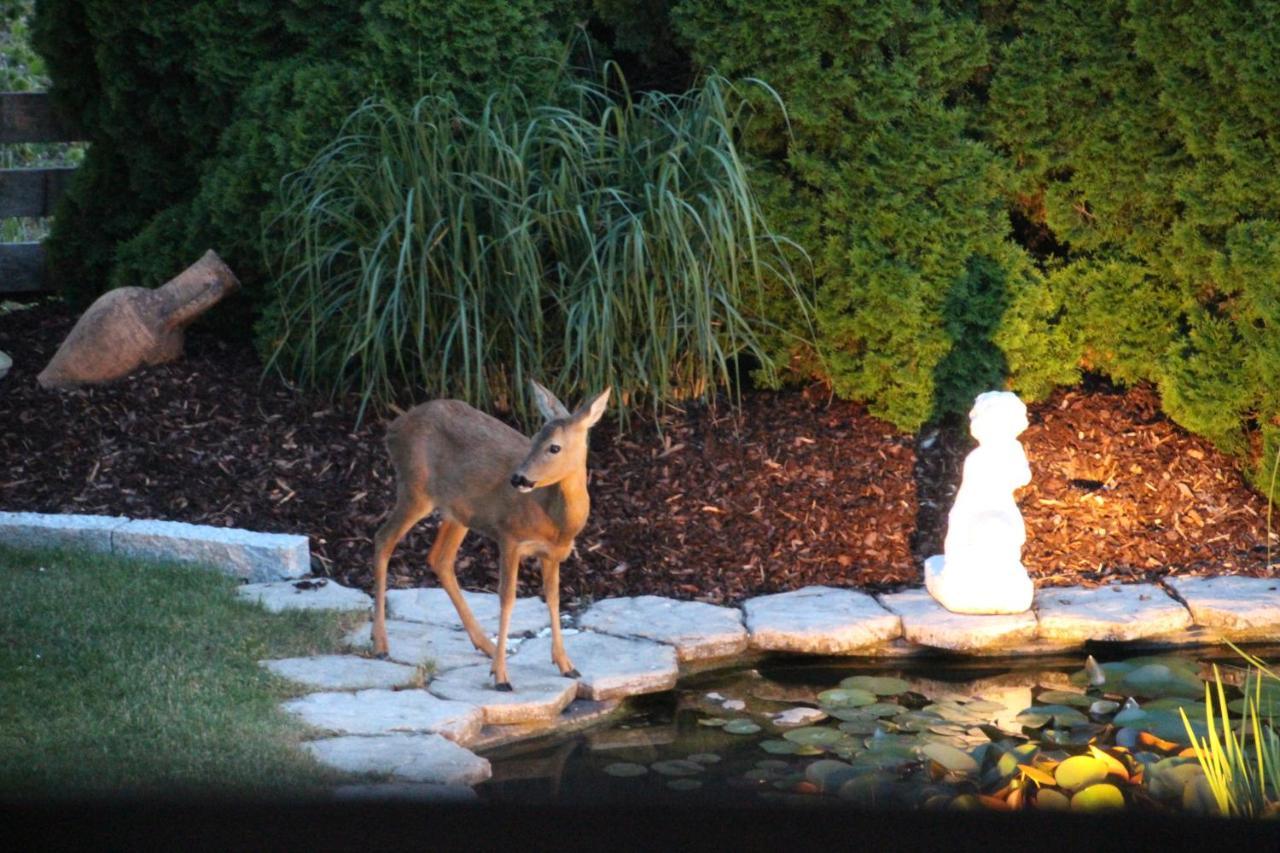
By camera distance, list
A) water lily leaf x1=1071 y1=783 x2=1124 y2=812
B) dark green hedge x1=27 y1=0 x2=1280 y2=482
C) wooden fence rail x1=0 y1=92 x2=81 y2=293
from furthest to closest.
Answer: wooden fence rail x1=0 y1=92 x2=81 y2=293 → dark green hedge x1=27 y1=0 x2=1280 y2=482 → water lily leaf x1=1071 y1=783 x2=1124 y2=812

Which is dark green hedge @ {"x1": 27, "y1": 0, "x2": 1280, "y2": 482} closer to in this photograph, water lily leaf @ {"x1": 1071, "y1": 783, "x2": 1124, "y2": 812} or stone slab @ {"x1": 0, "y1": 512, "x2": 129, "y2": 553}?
stone slab @ {"x1": 0, "y1": 512, "x2": 129, "y2": 553}

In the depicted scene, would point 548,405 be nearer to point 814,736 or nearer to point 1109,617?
point 814,736

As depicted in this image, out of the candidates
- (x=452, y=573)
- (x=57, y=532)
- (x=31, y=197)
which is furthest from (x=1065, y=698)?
(x=31, y=197)

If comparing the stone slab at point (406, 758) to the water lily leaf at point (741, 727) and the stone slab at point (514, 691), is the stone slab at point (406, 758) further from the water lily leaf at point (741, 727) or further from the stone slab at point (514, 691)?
the water lily leaf at point (741, 727)

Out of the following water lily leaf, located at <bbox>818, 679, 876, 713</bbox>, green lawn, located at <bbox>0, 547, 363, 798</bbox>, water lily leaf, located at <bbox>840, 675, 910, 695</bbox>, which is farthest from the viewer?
water lily leaf, located at <bbox>840, 675, 910, 695</bbox>

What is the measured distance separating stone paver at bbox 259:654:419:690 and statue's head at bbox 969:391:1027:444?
2.26m

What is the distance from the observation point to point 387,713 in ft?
14.0

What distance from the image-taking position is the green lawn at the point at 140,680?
3.71 metres

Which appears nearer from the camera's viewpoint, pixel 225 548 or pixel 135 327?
pixel 225 548

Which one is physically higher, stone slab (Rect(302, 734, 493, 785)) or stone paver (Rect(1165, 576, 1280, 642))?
stone paver (Rect(1165, 576, 1280, 642))

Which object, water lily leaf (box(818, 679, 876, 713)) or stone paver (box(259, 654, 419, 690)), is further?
water lily leaf (box(818, 679, 876, 713))

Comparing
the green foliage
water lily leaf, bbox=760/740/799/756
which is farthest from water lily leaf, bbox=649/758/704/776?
the green foliage

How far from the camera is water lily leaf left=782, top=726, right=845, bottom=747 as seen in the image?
169 inches

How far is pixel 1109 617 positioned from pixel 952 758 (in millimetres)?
1528
